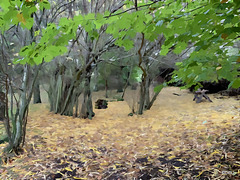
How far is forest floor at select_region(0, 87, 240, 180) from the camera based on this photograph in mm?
2760

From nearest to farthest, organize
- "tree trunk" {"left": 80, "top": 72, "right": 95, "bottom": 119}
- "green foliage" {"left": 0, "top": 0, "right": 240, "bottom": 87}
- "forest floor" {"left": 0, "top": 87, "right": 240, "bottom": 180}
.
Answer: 1. "green foliage" {"left": 0, "top": 0, "right": 240, "bottom": 87}
2. "forest floor" {"left": 0, "top": 87, "right": 240, "bottom": 180}
3. "tree trunk" {"left": 80, "top": 72, "right": 95, "bottom": 119}

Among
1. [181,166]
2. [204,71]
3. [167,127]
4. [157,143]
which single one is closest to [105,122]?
[167,127]

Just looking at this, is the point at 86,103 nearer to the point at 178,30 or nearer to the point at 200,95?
the point at 178,30

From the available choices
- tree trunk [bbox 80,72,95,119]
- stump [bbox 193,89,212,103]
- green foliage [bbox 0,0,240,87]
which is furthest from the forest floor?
stump [bbox 193,89,212,103]

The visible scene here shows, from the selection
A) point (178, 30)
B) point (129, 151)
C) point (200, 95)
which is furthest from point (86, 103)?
point (200, 95)

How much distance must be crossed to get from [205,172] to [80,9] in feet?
17.7

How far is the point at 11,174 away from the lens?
9.23 ft

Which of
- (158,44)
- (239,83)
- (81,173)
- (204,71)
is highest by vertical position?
(158,44)

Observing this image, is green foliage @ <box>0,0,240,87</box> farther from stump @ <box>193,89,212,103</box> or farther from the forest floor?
stump @ <box>193,89,212,103</box>

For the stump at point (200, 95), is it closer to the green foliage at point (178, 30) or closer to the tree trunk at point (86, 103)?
the tree trunk at point (86, 103)

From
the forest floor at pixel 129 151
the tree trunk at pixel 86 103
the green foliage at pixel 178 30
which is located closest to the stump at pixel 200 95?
the forest floor at pixel 129 151

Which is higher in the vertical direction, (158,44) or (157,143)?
(158,44)

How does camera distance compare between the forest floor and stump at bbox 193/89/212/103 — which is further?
stump at bbox 193/89/212/103

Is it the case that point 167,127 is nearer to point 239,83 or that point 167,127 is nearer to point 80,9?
point 239,83
